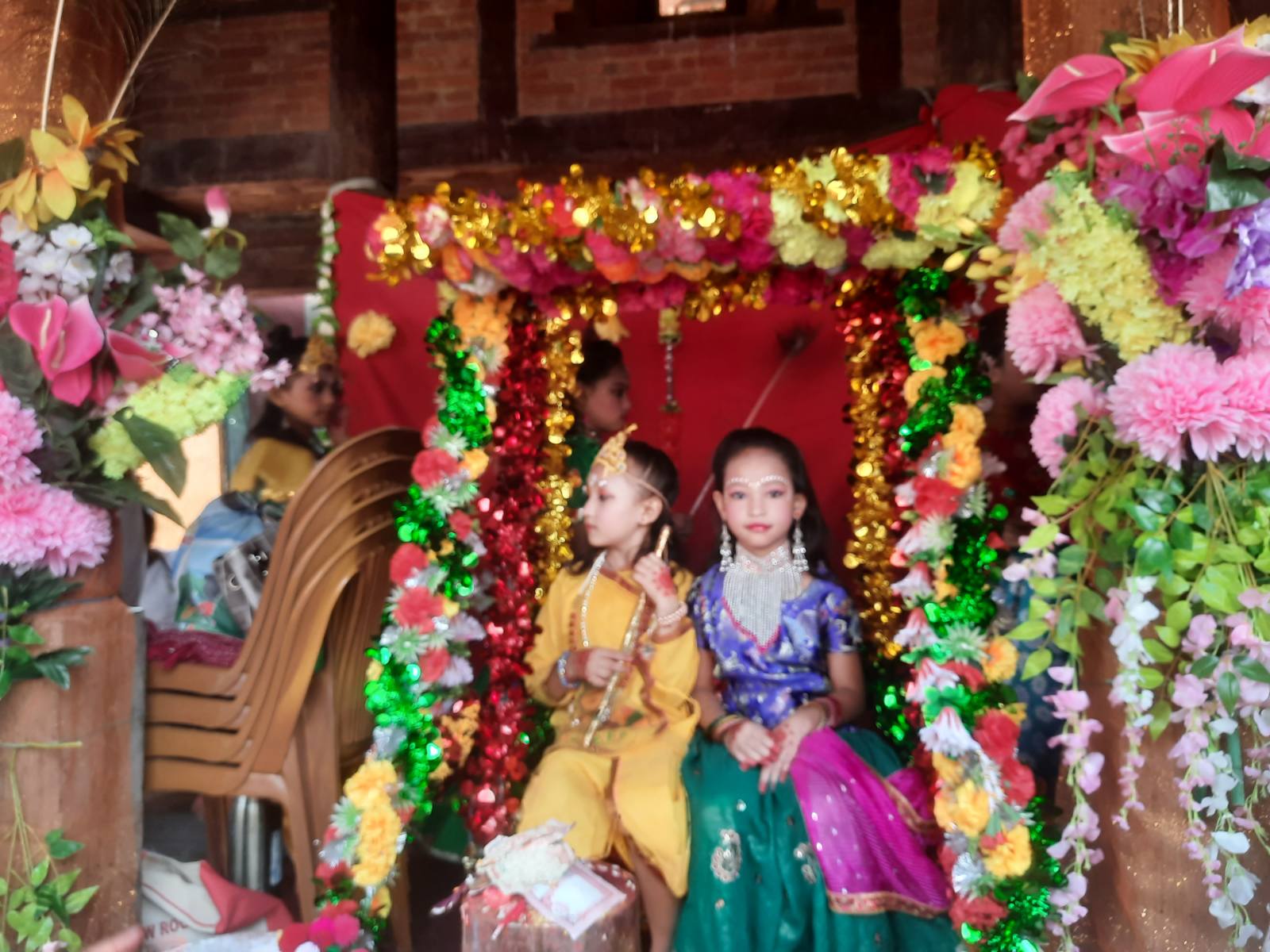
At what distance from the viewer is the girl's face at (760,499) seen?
10.5 feet

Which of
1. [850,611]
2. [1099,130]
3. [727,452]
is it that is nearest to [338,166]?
[727,452]

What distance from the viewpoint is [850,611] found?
3201 millimetres

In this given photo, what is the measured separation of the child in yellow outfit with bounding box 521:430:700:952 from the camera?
2.93 metres

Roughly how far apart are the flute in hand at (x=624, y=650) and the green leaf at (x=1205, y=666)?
1560mm

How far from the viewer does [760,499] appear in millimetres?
3209

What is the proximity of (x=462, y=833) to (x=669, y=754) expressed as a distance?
992mm

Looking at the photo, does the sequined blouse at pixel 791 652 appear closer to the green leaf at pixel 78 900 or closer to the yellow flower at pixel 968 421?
the yellow flower at pixel 968 421

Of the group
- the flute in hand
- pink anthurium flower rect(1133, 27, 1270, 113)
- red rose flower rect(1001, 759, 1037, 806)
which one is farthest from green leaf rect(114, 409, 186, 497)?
pink anthurium flower rect(1133, 27, 1270, 113)

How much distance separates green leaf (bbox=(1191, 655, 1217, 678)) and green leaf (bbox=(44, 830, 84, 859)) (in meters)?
2.66

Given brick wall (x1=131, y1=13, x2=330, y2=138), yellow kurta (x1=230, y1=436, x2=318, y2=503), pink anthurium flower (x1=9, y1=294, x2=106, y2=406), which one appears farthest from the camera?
brick wall (x1=131, y1=13, x2=330, y2=138)

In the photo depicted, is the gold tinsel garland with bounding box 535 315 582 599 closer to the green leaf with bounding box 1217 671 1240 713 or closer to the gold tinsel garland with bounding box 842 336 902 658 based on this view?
the gold tinsel garland with bounding box 842 336 902 658

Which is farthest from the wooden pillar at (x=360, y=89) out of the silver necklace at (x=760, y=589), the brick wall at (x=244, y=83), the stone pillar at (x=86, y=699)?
the silver necklace at (x=760, y=589)

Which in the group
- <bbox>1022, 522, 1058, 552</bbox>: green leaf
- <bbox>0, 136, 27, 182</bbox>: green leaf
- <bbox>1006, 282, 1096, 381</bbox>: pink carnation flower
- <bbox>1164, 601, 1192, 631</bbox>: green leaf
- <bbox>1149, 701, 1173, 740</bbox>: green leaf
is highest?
<bbox>0, 136, 27, 182</bbox>: green leaf

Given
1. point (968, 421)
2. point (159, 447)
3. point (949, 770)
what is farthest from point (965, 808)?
point (159, 447)
